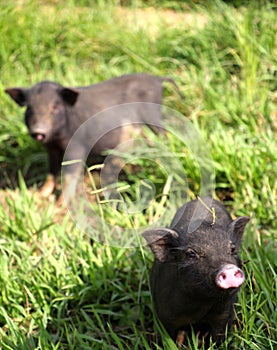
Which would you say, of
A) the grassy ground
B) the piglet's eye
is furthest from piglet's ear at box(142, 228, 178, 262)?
the grassy ground

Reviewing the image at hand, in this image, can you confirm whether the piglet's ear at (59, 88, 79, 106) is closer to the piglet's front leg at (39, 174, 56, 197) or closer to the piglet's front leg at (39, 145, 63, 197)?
the piglet's front leg at (39, 145, 63, 197)

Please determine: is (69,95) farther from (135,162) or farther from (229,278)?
(229,278)

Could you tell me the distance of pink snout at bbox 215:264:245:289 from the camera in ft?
8.31

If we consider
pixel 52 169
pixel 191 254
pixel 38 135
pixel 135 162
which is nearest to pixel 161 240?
pixel 191 254

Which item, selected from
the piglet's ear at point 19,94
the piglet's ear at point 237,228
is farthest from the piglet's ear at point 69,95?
the piglet's ear at point 237,228

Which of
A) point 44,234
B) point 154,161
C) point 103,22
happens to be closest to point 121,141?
point 154,161

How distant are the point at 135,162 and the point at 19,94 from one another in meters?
1.03

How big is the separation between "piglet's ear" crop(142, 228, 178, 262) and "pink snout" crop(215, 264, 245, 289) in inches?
16.7

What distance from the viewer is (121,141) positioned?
16.9 ft

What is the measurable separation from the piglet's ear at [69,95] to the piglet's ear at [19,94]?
0.28 metres

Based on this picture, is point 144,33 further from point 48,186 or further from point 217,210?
point 217,210

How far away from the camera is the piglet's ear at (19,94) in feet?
16.3

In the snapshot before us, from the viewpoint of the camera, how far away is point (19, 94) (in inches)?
197

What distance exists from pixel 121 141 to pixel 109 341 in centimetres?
215
